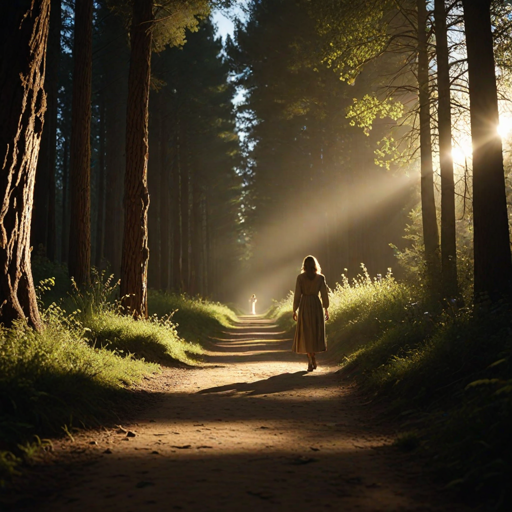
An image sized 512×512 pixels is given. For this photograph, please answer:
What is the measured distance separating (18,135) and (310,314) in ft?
22.1

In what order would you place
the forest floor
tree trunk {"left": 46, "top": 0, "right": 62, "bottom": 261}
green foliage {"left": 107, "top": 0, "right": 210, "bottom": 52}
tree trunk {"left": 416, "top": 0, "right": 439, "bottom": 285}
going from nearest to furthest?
the forest floor, green foliage {"left": 107, "top": 0, "right": 210, "bottom": 52}, tree trunk {"left": 416, "top": 0, "right": 439, "bottom": 285}, tree trunk {"left": 46, "top": 0, "right": 62, "bottom": 261}

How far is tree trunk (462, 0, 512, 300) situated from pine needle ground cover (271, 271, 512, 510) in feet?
2.14

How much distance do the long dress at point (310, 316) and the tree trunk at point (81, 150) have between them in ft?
18.1

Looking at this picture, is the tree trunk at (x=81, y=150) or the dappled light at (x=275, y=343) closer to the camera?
the dappled light at (x=275, y=343)

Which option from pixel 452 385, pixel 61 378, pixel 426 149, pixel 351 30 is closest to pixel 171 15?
pixel 351 30

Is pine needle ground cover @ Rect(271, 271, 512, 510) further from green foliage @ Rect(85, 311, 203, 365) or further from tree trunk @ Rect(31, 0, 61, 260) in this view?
tree trunk @ Rect(31, 0, 61, 260)

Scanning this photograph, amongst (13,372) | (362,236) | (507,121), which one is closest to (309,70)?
(362,236)

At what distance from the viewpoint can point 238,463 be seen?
4633 millimetres

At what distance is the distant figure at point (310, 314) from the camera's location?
11.5 m

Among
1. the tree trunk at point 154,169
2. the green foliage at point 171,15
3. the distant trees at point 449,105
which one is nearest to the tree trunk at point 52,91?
the green foliage at point 171,15

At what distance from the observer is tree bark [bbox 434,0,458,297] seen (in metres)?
13.2

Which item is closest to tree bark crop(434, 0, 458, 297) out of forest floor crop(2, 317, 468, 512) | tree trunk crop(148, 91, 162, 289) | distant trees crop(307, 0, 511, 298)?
distant trees crop(307, 0, 511, 298)

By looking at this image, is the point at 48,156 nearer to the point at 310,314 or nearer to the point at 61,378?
the point at 310,314

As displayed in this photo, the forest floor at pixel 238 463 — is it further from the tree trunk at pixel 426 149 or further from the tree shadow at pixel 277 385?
the tree trunk at pixel 426 149
